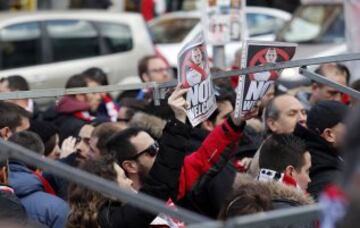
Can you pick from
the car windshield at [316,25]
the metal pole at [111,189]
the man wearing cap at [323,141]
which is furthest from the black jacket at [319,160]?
the car windshield at [316,25]

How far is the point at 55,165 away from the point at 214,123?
13.9 ft

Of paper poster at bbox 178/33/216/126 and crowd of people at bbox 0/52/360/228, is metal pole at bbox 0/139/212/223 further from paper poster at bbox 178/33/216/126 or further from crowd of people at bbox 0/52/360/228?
paper poster at bbox 178/33/216/126

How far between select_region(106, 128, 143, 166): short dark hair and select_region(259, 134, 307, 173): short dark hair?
626 millimetres

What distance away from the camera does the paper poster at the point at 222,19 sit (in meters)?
9.20

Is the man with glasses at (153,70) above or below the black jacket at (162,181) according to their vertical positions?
below

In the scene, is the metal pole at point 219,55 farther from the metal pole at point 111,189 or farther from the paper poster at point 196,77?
the metal pole at point 111,189

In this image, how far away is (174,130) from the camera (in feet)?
14.1

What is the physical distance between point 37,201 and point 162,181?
A: 0.82 metres

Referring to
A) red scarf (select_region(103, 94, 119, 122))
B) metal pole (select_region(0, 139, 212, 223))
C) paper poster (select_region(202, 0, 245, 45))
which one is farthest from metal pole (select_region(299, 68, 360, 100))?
paper poster (select_region(202, 0, 245, 45))

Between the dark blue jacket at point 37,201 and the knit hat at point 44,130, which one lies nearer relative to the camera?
the dark blue jacket at point 37,201

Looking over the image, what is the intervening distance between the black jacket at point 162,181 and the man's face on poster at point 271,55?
47cm

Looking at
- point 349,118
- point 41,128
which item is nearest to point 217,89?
point 41,128

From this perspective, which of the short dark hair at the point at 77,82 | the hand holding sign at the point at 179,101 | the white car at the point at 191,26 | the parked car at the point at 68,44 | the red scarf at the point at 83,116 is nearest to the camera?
the hand holding sign at the point at 179,101

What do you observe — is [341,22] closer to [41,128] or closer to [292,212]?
[41,128]
